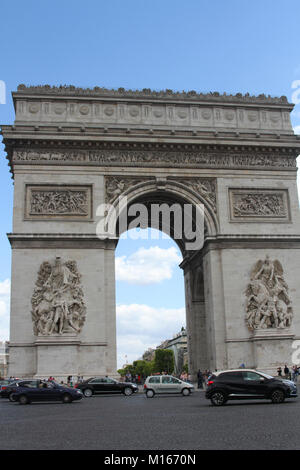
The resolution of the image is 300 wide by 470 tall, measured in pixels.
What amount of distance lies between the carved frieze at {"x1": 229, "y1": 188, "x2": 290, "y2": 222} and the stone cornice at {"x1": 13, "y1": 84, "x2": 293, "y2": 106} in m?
5.49

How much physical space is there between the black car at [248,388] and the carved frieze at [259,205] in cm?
1441

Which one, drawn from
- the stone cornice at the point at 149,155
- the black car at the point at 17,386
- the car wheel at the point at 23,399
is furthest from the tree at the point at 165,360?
the car wheel at the point at 23,399

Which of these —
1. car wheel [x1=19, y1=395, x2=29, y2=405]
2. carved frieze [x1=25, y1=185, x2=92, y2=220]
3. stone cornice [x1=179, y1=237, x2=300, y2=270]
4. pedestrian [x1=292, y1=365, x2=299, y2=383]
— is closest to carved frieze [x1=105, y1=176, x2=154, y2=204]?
carved frieze [x1=25, y1=185, x2=92, y2=220]

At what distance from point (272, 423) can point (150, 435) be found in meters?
2.80

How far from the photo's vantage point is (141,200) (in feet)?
106

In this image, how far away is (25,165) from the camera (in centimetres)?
2969

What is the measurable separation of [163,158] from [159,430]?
21639 millimetres

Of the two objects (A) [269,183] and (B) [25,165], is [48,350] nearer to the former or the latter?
(B) [25,165]

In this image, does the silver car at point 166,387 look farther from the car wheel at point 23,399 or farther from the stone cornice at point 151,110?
the stone cornice at point 151,110

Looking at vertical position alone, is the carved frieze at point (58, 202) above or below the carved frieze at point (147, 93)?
below

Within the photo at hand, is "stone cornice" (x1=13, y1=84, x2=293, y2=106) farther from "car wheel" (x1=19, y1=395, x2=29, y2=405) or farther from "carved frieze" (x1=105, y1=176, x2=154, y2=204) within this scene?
"car wheel" (x1=19, y1=395, x2=29, y2=405)

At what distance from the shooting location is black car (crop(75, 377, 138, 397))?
25641 mm

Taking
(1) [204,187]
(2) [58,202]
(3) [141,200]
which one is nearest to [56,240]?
(2) [58,202]
